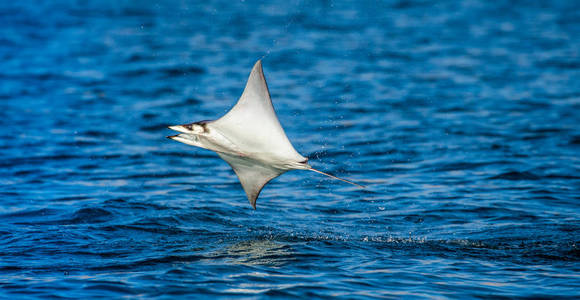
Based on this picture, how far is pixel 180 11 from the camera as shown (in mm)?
24062

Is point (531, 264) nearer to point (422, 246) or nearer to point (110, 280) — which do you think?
point (422, 246)

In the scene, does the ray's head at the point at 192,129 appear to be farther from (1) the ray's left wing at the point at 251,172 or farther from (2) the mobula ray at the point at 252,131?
(1) the ray's left wing at the point at 251,172

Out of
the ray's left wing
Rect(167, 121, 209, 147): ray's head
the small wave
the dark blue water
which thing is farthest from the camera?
the small wave

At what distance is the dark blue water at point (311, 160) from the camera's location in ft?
17.9

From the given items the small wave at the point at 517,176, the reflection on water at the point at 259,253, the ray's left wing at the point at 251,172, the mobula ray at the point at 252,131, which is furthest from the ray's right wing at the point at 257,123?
the small wave at the point at 517,176

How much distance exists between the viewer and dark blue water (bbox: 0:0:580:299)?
5.46 m

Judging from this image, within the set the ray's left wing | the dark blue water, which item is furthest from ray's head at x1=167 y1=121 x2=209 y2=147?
the dark blue water

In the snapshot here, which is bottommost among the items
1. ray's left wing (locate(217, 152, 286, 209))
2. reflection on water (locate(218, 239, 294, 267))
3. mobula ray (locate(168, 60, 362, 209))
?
reflection on water (locate(218, 239, 294, 267))

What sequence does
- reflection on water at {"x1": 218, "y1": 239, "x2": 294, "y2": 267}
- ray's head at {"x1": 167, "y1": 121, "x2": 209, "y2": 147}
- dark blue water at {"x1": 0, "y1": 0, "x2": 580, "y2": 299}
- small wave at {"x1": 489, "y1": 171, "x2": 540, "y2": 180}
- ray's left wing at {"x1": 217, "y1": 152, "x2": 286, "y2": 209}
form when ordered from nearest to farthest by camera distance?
ray's head at {"x1": 167, "y1": 121, "x2": 209, "y2": 147}
dark blue water at {"x1": 0, "y1": 0, "x2": 580, "y2": 299}
reflection on water at {"x1": 218, "y1": 239, "x2": 294, "y2": 267}
ray's left wing at {"x1": 217, "y1": 152, "x2": 286, "y2": 209}
small wave at {"x1": 489, "y1": 171, "x2": 540, "y2": 180}

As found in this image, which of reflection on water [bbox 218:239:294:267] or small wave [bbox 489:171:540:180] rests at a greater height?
small wave [bbox 489:171:540:180]

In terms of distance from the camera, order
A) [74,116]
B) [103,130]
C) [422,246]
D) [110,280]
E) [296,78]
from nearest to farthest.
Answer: [110,280], [422,246], [103,130], [74,116], [296,78]

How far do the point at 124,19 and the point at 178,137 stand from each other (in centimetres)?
1801

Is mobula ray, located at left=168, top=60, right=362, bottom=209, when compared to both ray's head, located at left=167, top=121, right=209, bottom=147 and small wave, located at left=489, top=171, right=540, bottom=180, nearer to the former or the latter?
ray's head, located at left=167, top=121, right=209, bottom=147

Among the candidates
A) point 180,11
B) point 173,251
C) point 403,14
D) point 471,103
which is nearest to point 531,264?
point 173,251
